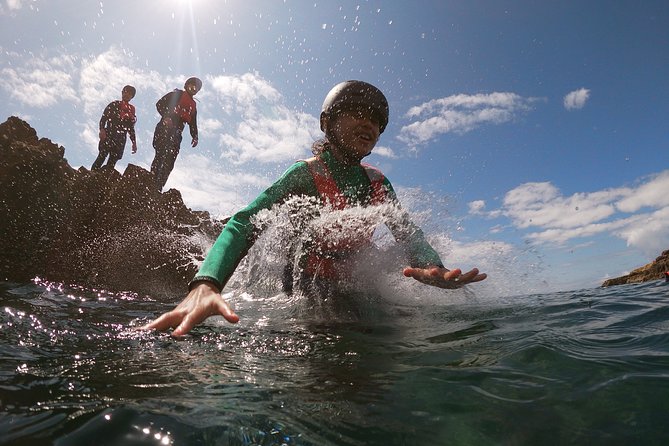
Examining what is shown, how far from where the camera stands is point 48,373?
1604 millimetres

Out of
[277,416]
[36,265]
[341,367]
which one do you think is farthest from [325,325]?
[36,265]

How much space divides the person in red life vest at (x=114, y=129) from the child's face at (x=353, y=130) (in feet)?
21.3

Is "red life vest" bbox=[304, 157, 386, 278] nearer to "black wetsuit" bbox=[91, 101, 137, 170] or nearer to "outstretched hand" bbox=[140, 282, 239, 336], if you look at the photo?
"outstretched hand" bbox=[140, 282, 239, 336]

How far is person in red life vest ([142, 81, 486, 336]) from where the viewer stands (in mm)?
2762

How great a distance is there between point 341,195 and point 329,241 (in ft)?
1.62

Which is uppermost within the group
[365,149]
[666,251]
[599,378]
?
[365,149]

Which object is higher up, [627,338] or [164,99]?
[164,99]

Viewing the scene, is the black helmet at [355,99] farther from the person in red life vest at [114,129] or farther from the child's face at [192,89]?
the person in red life vest at [114,129]

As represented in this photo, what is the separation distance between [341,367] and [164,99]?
8149 mm

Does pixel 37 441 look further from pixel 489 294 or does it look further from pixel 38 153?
pixel 38 153

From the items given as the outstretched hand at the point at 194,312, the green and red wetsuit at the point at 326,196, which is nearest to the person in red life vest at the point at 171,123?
the green and red wetsuit at the point at 326,196

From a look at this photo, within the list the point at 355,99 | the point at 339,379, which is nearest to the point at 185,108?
the point at 355,99

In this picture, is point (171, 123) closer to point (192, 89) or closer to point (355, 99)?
point (192, 89)

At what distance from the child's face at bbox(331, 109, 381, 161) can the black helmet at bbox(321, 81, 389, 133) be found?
0.21 feet
